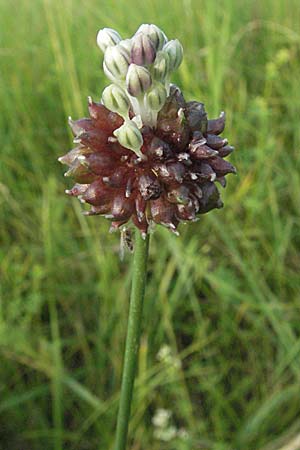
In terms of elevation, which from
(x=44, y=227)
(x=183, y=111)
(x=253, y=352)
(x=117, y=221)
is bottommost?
(x=253, y=352)

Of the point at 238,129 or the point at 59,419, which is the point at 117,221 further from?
the point at 238,129

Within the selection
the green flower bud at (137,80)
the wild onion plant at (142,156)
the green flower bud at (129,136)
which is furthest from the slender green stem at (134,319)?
the green flower bud at (137,80)

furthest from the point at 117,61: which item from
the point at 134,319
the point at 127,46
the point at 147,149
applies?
the point at 134,319

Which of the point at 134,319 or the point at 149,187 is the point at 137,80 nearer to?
the point at 149,187

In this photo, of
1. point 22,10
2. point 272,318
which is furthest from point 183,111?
point 22,10

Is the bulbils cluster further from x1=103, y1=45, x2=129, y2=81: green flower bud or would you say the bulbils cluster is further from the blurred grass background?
the blurred grass background

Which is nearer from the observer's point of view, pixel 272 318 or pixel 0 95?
pixel 272 318

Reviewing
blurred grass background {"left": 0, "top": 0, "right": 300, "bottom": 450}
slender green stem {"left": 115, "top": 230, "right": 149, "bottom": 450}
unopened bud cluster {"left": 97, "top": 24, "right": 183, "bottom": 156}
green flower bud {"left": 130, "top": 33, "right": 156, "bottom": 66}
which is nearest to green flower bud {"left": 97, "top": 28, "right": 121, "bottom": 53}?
unopened bud cluster {"left": 97, "top": 24, "right": 183, "bottom": 156}

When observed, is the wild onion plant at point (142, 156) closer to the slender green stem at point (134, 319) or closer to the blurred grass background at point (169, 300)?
the slender green stem at point (134, 319)
